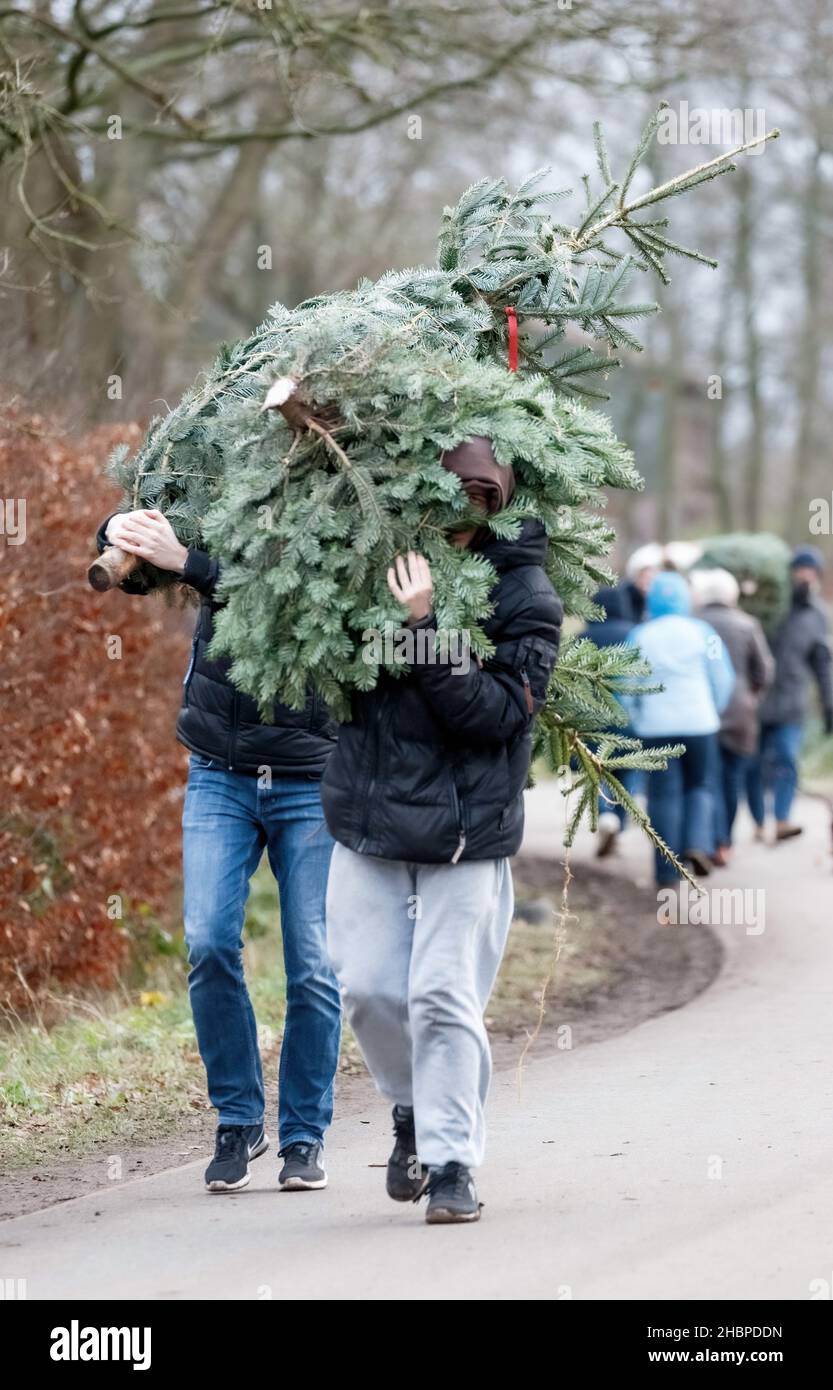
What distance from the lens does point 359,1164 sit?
5.63 m

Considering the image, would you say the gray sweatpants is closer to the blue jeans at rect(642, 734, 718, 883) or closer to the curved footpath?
the curved footpath

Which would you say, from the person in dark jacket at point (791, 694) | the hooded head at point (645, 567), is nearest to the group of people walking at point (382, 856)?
the hooded head at point (645, 567)

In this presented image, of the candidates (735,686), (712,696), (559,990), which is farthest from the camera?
(735,686)

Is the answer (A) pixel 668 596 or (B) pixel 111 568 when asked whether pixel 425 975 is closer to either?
(B) pixel 111 568

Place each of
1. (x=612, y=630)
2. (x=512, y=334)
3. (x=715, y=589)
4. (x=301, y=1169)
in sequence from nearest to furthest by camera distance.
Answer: (x=512, y=334) → (x=301, y=1169) → (x=715, y=589) → (x=612, y=630)

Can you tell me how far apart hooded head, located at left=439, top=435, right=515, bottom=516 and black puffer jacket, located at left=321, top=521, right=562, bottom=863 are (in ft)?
0.51

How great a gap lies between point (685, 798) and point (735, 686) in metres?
1.46

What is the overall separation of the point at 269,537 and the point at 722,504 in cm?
3180

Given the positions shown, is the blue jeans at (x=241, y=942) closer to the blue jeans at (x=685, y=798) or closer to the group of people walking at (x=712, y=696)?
the group of people walking at (x=712, y=696)

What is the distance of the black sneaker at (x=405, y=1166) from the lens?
4.93 meters

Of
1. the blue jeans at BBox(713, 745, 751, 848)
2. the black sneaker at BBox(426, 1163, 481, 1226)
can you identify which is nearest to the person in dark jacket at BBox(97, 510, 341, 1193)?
the black sneaker at BBox(426, 1163, 481, 1226)

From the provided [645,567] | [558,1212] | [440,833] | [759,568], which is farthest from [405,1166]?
[759,568]

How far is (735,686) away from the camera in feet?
42.9

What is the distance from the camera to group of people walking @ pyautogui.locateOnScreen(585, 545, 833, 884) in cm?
1177
